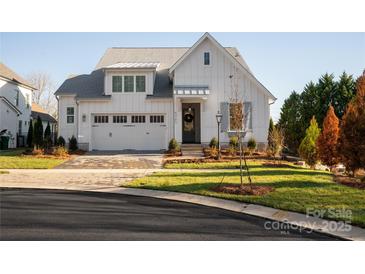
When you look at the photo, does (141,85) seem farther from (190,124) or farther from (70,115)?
(70,115)

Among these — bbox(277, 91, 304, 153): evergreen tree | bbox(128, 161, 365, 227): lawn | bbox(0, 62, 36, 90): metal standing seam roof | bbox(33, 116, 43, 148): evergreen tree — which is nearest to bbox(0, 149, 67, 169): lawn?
bbox(33, 116, 43, 148): evergreen tree

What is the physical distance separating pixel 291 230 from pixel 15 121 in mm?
30329

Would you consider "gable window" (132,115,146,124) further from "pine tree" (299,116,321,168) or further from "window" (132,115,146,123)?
"pine tree" (299,116,321,168)

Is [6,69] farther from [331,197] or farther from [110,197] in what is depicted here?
[331,197]

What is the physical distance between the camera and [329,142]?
15.8 meters

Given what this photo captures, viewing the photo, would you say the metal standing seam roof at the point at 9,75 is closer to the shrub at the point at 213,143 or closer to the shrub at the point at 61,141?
the shrub at the point at 61,141

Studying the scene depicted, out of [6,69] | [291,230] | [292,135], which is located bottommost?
[291,230]

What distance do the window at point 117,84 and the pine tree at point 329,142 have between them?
1375 cm

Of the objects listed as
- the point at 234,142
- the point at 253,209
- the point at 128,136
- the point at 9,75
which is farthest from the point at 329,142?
the point at 9,75

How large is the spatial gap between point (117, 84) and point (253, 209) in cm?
1763

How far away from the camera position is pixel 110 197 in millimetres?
10211

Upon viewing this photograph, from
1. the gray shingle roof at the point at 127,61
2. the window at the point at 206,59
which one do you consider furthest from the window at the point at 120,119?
the window at the point at 206,59

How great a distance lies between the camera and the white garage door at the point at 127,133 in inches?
958

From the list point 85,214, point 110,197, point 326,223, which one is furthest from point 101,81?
point 326,223
